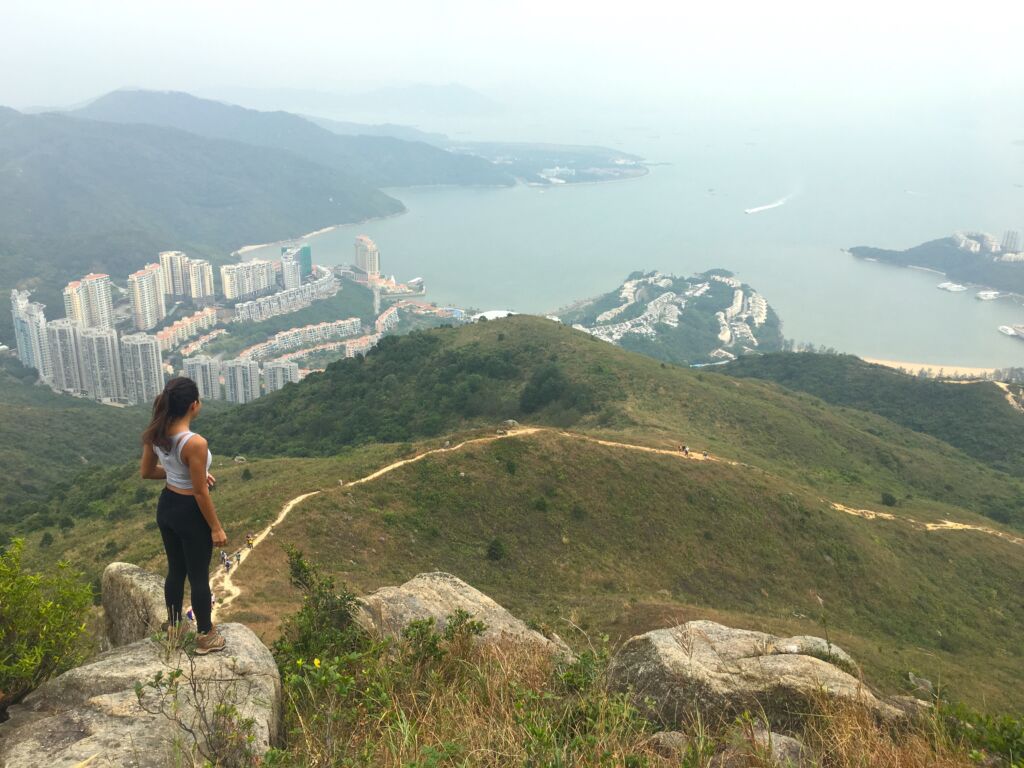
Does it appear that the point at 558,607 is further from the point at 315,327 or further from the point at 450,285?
the point at 450,285

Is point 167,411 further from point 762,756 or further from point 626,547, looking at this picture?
point 626,547

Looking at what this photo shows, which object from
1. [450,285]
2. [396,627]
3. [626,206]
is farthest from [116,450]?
[626,206]

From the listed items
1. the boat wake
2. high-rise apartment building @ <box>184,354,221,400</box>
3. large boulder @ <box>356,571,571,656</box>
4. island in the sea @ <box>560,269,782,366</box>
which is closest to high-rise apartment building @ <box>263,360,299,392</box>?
high-rise apartment building @ <box>184,354,221,400</box>

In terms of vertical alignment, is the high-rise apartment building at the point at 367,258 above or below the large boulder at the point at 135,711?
below

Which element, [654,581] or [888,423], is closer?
[654,581]

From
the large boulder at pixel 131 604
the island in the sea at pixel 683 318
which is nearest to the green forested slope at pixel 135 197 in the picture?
the island in the sea at pixel 683 318

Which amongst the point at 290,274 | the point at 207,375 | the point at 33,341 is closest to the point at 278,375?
the point at 207,375

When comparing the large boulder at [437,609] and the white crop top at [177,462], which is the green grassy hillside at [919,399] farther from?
the white crop top at [177,462]
